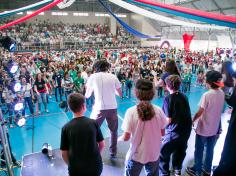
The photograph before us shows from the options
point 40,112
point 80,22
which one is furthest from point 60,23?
point 40,112

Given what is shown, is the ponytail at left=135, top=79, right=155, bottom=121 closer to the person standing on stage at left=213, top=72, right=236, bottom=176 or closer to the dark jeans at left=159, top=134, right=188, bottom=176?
the dark jeans at left=159, top=134, right=188, bottom=176

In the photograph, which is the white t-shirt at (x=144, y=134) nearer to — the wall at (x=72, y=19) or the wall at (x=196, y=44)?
the wall at (x=196, y=44)

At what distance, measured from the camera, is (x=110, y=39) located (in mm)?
25953

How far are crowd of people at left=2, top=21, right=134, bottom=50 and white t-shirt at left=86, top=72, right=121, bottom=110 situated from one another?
19.0m

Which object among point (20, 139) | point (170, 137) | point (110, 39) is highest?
point (110, 39)

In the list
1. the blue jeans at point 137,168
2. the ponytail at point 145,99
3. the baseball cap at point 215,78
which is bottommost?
the blue jeans at point 137,168

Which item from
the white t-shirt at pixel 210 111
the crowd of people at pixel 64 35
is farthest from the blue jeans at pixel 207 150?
the crowd of people at pixel 64 35

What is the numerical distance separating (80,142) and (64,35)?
81.0ft

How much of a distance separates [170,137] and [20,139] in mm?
4475

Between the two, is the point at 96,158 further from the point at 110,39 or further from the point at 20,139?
the point at 110,39

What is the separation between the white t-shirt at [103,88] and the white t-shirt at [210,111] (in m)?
1.40

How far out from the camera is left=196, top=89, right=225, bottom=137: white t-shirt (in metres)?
3.02

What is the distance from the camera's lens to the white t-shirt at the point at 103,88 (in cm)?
361

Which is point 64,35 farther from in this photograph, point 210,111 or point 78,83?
point 210,111
